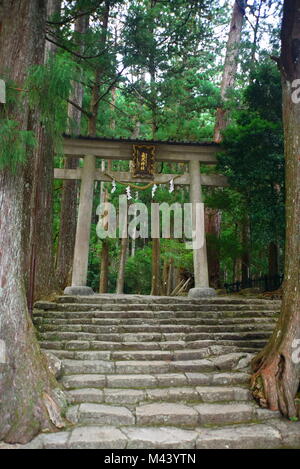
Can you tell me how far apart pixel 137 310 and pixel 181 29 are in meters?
8.40

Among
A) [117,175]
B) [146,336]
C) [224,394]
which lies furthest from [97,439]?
[117,175]

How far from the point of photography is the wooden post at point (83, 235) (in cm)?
903

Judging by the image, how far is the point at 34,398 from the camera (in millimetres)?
4195

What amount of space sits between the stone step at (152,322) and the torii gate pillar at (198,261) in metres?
1.54

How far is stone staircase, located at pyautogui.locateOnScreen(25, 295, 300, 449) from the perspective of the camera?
413cm

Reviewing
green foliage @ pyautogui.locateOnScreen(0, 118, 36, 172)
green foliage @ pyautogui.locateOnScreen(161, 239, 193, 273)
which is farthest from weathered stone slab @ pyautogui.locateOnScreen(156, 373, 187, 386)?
green foliage @ pyautogui.locateOnScreen(161, 239, 193, 273)

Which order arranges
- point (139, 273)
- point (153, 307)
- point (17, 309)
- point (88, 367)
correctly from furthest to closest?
point (139, 273), point (153, 307), point (88, 367), point (17, 309)

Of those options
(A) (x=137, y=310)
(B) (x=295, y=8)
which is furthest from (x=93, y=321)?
(B) (x=295, y=8)

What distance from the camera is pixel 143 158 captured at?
9.67 meters

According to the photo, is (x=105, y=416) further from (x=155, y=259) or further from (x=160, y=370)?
(x=155, y=259)

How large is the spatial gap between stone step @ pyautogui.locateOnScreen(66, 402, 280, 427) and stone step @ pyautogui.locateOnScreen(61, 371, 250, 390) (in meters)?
0.49

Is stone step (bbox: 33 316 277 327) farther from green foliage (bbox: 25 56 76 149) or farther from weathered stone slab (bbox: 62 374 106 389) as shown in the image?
green foliage (bbox: 25 56 76 149)

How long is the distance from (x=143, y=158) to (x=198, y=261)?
10.8 ft

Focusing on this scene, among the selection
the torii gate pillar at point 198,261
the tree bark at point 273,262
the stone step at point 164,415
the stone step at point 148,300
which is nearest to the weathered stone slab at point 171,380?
the stone step at point 164,415
